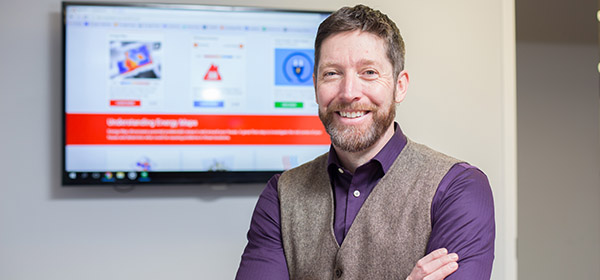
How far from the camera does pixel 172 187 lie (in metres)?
2.37

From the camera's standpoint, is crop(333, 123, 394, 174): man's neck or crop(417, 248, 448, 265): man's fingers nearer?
crop(417, 248, 448, 265): man's fingers

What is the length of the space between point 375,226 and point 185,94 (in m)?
1.26

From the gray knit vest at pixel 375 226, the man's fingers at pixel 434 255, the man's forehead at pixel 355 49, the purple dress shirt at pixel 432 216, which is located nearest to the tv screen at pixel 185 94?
the purple dress shirt at pixel 432 216

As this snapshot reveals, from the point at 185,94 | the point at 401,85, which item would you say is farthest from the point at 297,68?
the point at 401,85

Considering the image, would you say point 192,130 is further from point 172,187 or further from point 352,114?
point 352,114

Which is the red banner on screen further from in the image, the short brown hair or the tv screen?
the short brown hair

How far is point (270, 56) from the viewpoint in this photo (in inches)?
92.8

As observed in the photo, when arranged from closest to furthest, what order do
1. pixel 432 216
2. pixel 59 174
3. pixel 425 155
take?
pixel 432 216, pixel 425 155, pixel 59 174

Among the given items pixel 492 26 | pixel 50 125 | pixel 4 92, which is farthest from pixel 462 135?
pixel 4 92

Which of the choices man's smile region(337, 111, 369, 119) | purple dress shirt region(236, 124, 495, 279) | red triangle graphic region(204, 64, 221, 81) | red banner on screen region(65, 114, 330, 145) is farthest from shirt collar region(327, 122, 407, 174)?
red triangle graphic region(204, 64, 221, 81)

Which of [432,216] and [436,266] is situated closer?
[436,266]

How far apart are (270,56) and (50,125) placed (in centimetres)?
102

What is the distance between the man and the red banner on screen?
2.74ft

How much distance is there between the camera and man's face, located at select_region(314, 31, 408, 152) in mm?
1380
